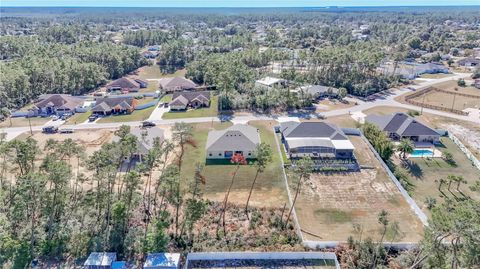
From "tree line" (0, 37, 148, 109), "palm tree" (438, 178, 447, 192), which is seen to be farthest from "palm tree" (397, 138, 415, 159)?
"tree line" (0, 37, 148, 109)

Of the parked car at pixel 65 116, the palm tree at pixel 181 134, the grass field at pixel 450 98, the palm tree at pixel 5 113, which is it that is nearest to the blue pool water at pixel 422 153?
the grass field at pixel 450 98

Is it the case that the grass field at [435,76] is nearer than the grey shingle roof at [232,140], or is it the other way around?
the grey shingle roof at [232,140]

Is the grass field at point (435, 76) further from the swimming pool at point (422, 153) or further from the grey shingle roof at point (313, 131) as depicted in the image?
the grey shingle roof at point (313, 131)

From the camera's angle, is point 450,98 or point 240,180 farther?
point 450,98

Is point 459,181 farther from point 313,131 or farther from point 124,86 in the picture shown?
point 124,86

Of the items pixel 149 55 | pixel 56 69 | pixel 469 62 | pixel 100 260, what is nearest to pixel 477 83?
pixel 469 62

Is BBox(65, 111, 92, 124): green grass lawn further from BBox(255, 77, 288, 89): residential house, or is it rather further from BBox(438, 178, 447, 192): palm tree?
BBox(438, 178, 447, 192): palm tree
